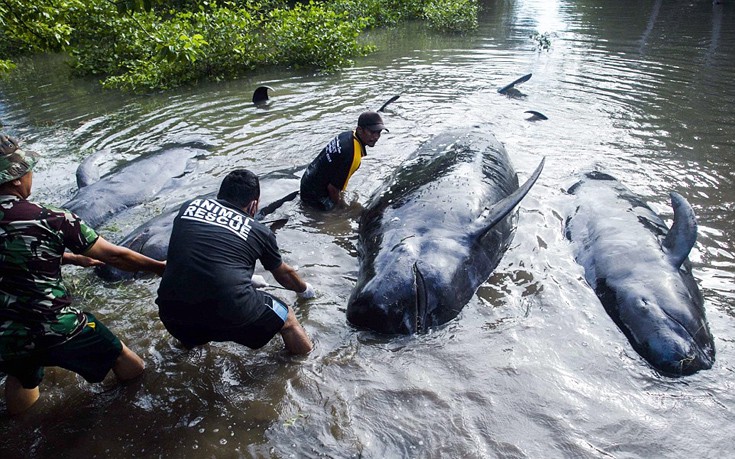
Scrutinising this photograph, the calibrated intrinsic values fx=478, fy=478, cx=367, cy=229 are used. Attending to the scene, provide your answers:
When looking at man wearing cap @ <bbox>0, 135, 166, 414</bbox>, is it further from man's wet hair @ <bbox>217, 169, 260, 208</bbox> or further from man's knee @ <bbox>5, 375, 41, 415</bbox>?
man's wet hair @ <bbox>217, 169, 260, 208</bbox>

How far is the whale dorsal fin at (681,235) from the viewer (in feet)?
13.2

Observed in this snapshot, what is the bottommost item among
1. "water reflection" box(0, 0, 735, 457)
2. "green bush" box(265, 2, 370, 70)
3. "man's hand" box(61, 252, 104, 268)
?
"water reflection" box(0, 0, 735, 457)

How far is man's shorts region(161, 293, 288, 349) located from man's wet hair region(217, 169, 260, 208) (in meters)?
0.75

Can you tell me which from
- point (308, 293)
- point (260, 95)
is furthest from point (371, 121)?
point (260, 95)

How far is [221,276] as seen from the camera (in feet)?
10.8

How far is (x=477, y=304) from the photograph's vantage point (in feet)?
13.8

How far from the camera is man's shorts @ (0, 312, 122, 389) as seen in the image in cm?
306

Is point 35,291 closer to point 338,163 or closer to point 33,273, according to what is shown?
point 33,273

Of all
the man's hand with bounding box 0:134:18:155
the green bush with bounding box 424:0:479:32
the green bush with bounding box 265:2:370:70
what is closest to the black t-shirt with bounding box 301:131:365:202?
the man's hand with bounding box 0:134:18:155

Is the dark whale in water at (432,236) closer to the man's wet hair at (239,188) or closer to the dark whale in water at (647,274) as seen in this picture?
the dark whale in water at (647,274)

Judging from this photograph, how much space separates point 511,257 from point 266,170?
4.04m

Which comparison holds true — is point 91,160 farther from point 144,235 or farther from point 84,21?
point 84,21

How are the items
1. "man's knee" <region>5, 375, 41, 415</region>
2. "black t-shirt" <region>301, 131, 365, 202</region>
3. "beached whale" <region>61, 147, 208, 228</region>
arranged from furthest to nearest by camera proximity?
"beached whale" <region>61, 147, 208, 228</region> → "black t-shirt" <region>301, 131, 365, 202</region> → "man's knee" <region>5, 375, 41, 415</region>

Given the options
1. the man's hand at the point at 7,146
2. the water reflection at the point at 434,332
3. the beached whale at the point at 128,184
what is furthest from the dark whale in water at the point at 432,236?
the beached whale at the point at 128,184
